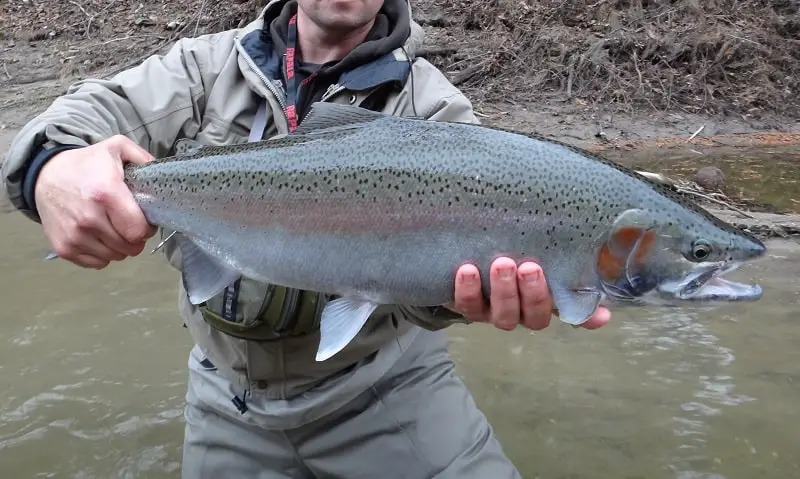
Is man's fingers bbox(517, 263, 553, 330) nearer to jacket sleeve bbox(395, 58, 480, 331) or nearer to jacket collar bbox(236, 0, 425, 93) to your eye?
jacket sleeve bbox(395, 58, 480, 331)

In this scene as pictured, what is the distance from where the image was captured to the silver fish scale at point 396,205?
201 centimetres

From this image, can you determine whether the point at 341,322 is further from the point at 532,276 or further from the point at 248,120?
the point at 248,120

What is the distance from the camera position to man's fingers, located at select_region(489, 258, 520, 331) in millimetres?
2014

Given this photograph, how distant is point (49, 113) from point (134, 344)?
255 centimetres

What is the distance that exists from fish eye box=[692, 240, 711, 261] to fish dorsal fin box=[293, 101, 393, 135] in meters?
0.93

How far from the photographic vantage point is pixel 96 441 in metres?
3.78

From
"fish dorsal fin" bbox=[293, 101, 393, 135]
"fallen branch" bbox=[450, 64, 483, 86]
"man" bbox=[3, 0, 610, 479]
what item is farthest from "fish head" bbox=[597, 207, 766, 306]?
"fallen branch" bbox=[450, 64, 483, 86]

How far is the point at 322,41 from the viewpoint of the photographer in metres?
2.96

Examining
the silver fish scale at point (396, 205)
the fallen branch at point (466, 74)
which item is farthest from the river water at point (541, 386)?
the fallen branch at point (466, 74)

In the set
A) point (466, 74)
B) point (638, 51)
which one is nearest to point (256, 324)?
point (466, 74)

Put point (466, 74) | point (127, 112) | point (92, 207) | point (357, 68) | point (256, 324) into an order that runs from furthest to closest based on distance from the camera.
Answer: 1. point (466, 74)
2. point (357, 68)
3. point (127, 112)
4. point (256, 324)
5. point (92, 207)

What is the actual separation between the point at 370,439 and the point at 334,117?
1343 millimetres

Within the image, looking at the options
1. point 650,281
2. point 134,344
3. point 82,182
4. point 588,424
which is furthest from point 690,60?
point 82,182

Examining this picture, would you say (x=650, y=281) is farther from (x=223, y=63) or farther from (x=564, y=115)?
(x=564, y=115)
